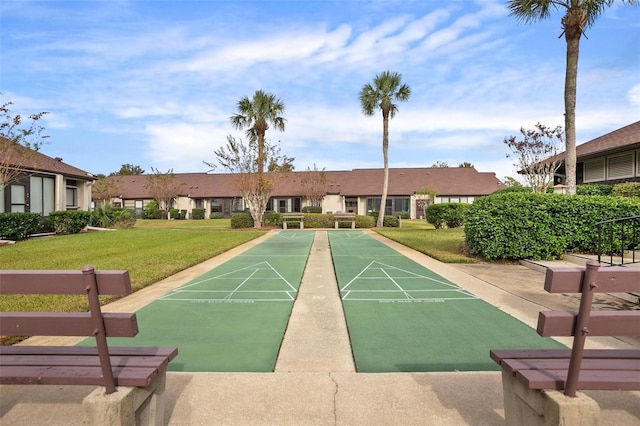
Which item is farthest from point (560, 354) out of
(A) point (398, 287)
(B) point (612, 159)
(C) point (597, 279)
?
(B) point (612, 159)

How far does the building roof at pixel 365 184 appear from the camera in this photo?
145ft

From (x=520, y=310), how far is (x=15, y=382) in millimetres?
6288

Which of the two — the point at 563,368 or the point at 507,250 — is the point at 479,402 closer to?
the point at 563,368

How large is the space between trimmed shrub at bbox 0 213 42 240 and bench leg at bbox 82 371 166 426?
62.2 feet

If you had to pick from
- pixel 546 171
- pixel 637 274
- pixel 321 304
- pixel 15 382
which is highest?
pixel 546 171

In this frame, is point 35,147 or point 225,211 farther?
point 225,211

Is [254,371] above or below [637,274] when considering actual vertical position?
below

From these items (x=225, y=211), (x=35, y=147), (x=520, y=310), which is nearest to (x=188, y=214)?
(x=225, y=211)

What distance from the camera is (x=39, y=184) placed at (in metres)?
22.2

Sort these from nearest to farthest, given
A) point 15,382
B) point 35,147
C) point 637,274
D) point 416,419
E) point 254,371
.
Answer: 1. point 637,274
2. point 15,382
3. point 416,419
4. point 254,371
5. point 35,147

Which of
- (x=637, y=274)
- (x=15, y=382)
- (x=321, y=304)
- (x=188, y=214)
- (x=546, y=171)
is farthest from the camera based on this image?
(x=188, y=214)

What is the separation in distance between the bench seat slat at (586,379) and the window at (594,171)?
20.9 metres

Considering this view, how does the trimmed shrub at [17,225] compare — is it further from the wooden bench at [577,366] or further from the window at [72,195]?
the wooden bench at [577,366]

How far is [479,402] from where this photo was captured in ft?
10.4
